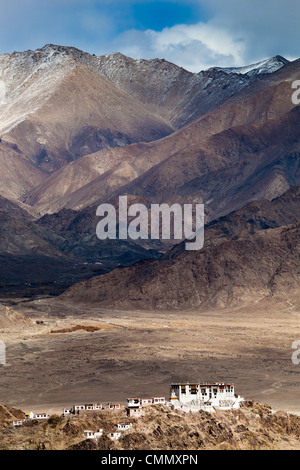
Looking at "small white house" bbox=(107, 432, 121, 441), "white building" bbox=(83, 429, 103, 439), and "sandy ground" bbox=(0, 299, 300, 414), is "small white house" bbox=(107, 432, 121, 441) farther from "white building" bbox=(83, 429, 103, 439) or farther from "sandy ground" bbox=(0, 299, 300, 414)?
"sandy ground" bbox=(0, 299, 300, 414)

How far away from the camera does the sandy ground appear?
8056 centimetres

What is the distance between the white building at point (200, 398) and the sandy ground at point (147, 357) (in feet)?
52.1

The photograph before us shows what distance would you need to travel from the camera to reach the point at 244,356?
104 meters

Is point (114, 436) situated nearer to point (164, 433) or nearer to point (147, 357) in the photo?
point (164, 433)

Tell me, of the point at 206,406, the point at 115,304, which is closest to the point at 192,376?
the point at 206,406

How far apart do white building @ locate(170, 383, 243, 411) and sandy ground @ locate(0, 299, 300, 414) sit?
52.1 feet

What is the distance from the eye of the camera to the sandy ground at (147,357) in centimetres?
8056

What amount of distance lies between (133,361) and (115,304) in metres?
71.2
